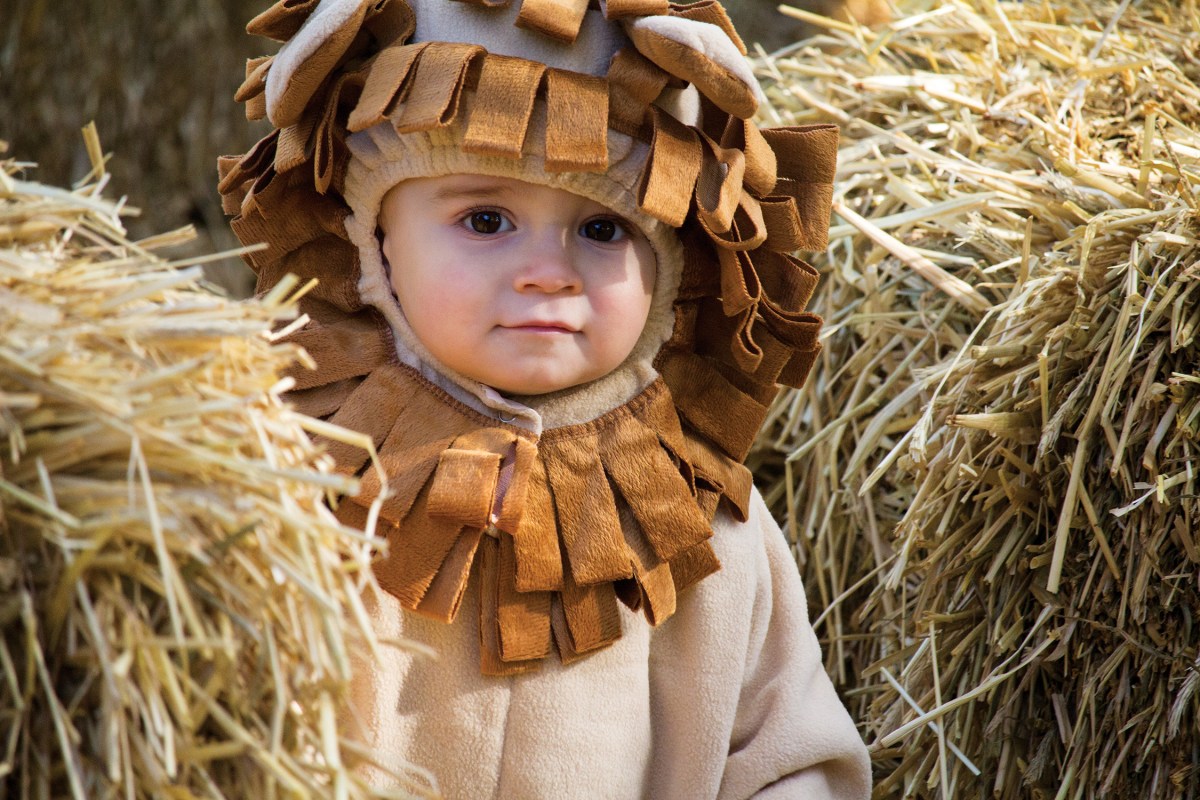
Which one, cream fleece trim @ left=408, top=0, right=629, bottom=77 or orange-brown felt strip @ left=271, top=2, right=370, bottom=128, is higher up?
cream fleece trim @ left=408, top=0, right=629, bottom=77

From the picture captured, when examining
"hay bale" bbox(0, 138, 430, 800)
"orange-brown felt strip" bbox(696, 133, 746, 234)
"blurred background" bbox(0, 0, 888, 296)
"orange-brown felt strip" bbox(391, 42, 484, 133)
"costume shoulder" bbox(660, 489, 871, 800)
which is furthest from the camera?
"blurred background" bbox(0, 0, 888, 296)

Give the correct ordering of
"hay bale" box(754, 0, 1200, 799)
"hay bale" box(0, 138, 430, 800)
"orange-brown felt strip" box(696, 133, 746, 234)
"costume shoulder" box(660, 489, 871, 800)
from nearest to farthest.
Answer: "hay bale" box(0, 138, 430, 800) → "orange-brown felt strip" box(696, 133, 746, 234) → "costume shoulder" box(660, 489, 871, 800) → "hay bale" box(754, 0, 1200, 799)

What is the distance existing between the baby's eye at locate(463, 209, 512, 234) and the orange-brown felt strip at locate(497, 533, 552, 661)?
302 mm

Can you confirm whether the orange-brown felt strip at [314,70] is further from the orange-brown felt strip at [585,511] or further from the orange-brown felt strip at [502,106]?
the orange-brown felt strip at [585,511]

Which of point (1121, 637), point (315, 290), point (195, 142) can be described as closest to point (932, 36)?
point (1121, 637)

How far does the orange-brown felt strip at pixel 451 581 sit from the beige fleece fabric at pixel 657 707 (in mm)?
46

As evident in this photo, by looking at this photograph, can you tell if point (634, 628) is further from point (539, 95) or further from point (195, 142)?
point (195, 142)

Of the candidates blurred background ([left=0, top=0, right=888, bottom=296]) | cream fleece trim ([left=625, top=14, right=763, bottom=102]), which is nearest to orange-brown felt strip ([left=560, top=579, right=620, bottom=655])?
cream fleece trim ([left=625, top=14, right=763, bottom=102])

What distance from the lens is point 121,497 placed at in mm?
852

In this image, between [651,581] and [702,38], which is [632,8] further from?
[651,581]

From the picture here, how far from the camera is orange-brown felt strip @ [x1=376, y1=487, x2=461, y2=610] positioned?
4.09ft

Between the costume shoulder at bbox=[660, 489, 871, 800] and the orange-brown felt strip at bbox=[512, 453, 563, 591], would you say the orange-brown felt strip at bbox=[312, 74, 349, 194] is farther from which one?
the costume shoulder at bbox=[660, 489, 871, 800]

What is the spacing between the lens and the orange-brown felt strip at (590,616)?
130cm

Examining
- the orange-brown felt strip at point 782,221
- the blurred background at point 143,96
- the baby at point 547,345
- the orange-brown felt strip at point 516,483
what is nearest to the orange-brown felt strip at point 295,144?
the baby at point 547,345
